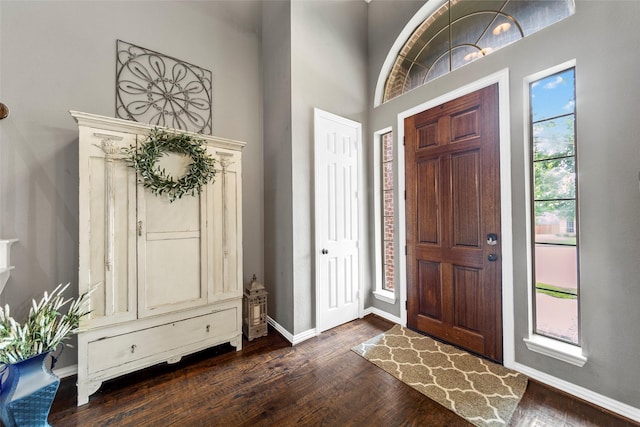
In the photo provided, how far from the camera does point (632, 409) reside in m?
1.53

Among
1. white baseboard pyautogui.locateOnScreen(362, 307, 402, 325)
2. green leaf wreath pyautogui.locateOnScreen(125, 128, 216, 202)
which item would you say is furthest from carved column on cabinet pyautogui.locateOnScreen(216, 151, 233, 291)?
white baseboard pyautogui.locateOnScreen(362, 307, 402, 325)

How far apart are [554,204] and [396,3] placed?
268 centimetres

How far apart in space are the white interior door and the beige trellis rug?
0.50 m

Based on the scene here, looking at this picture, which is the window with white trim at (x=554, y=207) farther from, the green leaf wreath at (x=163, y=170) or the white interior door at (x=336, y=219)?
the green leaf wreath at (x=163, y=170)

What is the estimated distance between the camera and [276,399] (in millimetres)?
1743

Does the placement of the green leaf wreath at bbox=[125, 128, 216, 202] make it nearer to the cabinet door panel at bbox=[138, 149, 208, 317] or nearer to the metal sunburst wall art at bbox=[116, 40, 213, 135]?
the cabinet door panel at bbox=[138, 149, 208, 317]

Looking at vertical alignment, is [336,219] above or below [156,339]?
above

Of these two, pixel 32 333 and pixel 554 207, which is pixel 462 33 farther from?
pixel 32 333

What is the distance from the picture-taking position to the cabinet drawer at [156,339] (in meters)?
1.75

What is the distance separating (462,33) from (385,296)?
2.84 meters

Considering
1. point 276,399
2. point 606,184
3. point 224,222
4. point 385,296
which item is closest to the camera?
point 606,184

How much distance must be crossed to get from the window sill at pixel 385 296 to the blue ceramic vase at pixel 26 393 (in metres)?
2.73

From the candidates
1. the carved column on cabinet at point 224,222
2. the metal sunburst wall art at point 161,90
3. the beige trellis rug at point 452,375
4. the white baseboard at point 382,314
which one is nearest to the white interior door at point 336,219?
the white baseboard at point 382,314

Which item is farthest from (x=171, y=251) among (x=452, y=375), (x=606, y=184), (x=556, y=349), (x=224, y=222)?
(x=606, y=184)
